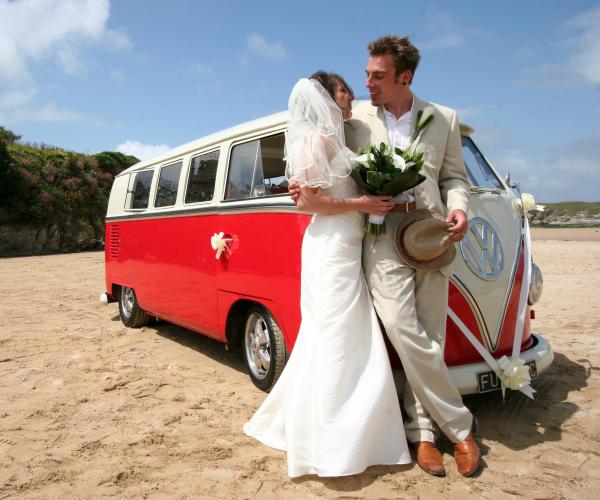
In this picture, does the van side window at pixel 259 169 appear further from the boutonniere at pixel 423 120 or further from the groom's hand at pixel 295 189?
the boutonniere at pixel 423 120

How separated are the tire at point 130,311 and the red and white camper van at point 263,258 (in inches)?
34.8

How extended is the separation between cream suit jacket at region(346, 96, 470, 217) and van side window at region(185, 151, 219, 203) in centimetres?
180

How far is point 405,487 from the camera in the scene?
2.79 metres

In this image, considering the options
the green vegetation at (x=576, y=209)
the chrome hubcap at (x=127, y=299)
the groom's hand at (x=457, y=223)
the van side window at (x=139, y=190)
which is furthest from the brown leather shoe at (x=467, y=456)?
the green vegetation at (x=576, y=209)

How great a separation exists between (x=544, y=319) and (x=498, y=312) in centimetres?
383

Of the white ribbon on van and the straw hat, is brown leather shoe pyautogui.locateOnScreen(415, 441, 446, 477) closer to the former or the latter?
the white ribbon on van

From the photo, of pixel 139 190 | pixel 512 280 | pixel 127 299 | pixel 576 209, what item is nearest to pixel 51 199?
pixel 127 299

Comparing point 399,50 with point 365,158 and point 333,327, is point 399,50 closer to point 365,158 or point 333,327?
point 365,158

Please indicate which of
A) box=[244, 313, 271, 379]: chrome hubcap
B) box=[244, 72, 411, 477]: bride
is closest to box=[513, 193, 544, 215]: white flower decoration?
box=[244, 72, 411, 477]: bride

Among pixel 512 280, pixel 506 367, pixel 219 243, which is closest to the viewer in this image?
pixel 506 367

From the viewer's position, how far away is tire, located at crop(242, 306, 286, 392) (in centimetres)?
402

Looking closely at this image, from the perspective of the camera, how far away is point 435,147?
321 centimetres

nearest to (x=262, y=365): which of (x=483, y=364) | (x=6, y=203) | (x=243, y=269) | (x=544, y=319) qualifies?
(x=243, y=269)

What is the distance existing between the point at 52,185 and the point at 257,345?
67.3ft
